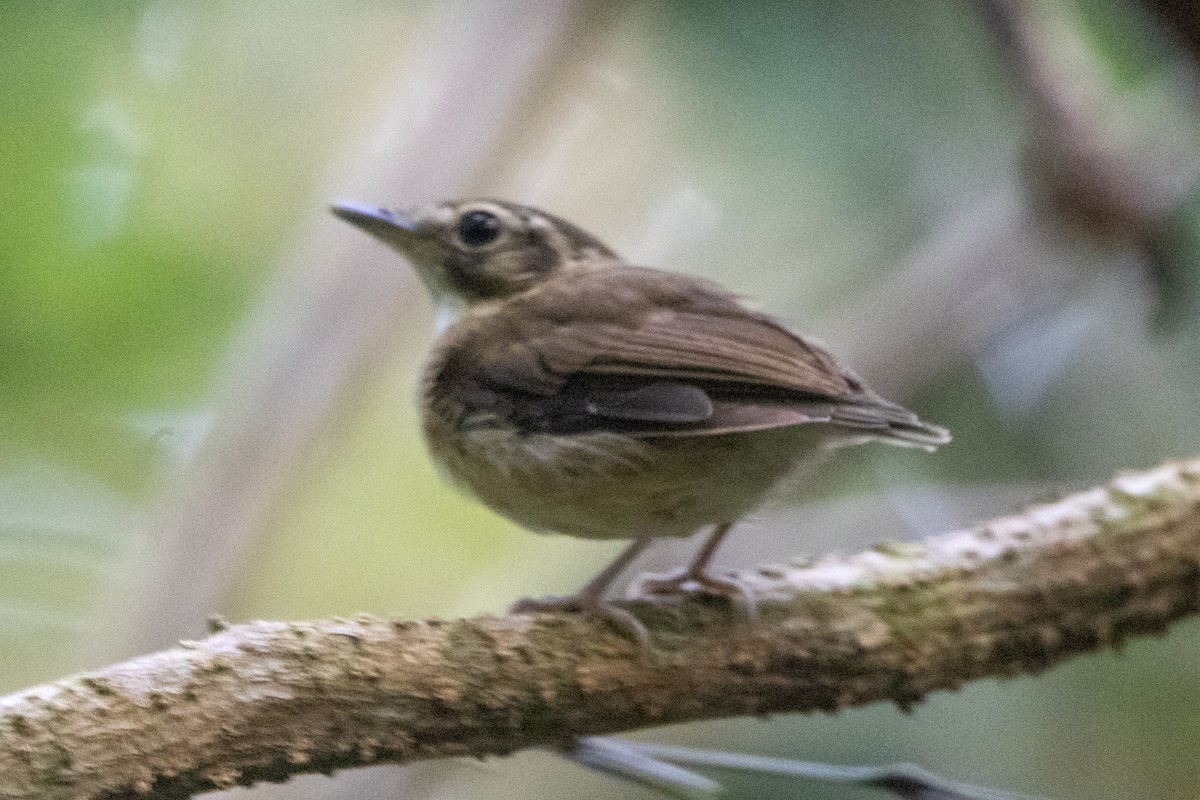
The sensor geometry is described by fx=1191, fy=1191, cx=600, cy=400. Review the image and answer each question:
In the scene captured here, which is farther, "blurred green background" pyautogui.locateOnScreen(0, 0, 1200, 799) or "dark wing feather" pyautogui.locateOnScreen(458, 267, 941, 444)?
"blurred green background" pyautogui.locateOnScreen(0, 0, 1200, 799)

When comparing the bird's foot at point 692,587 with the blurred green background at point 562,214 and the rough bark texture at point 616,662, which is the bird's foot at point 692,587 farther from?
the blurred green background at point 562,214

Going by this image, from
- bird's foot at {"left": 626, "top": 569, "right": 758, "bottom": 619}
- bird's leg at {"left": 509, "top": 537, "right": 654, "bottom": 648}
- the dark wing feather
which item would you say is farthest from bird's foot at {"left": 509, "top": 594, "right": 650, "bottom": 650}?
the dark wing feather

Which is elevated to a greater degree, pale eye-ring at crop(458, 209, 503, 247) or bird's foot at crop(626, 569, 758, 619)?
pale eye-ring at crop(458, 209, 503, 247)

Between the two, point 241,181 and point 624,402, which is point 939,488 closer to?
point 624,402

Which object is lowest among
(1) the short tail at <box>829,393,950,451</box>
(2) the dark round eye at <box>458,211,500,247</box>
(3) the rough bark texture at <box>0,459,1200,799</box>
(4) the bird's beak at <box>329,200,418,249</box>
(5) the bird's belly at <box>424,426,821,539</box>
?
(3) the rough bark texture at <box>0,459,1200,799</box>

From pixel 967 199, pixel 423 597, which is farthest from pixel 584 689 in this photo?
pixel 967 199

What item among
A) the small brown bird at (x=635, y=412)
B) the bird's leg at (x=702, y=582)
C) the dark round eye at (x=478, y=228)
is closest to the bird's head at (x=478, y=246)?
the dark round eye at (x=478, y=228)

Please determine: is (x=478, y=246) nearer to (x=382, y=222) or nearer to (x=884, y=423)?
(x=382, y=222)

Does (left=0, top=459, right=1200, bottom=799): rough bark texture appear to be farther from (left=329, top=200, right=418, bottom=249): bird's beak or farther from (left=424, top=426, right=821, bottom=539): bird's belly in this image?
(left=329, top=200, right=418, bottom=249): bird's beak
